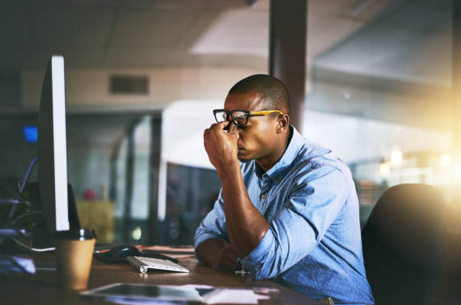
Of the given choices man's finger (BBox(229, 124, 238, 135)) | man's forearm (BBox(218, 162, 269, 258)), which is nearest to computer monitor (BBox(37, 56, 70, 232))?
man's forearm (BBox(218, 162, 269, 258))

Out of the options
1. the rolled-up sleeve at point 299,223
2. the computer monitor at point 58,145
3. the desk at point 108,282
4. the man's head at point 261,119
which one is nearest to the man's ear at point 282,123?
the man's head at point 261,119

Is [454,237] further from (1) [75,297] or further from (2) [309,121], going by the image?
(1) [75,297]

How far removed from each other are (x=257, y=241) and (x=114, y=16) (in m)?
4.15

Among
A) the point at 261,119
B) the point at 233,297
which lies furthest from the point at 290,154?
the point at 233,297

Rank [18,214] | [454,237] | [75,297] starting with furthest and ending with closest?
[454,237] < [18,214] < [75,297]

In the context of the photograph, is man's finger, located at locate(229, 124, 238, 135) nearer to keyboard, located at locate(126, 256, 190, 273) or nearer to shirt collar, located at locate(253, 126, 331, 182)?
shirt collar, located at locate(253, 126, 331, 182)

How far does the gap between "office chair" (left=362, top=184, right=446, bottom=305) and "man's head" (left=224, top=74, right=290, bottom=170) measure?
417mm

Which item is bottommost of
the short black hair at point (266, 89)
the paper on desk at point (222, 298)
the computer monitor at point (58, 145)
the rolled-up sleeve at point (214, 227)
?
the paper on desk at point (222, 298)

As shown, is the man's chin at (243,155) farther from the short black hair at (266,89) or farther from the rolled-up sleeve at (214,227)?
the rolled-up sleeve at (214,227)

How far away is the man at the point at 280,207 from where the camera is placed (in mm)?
1182

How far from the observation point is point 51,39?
4.92m

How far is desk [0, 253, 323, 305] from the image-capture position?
86 centimetres

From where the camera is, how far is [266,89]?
58.6 inches

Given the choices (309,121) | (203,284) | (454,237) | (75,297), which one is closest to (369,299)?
(203,284)
